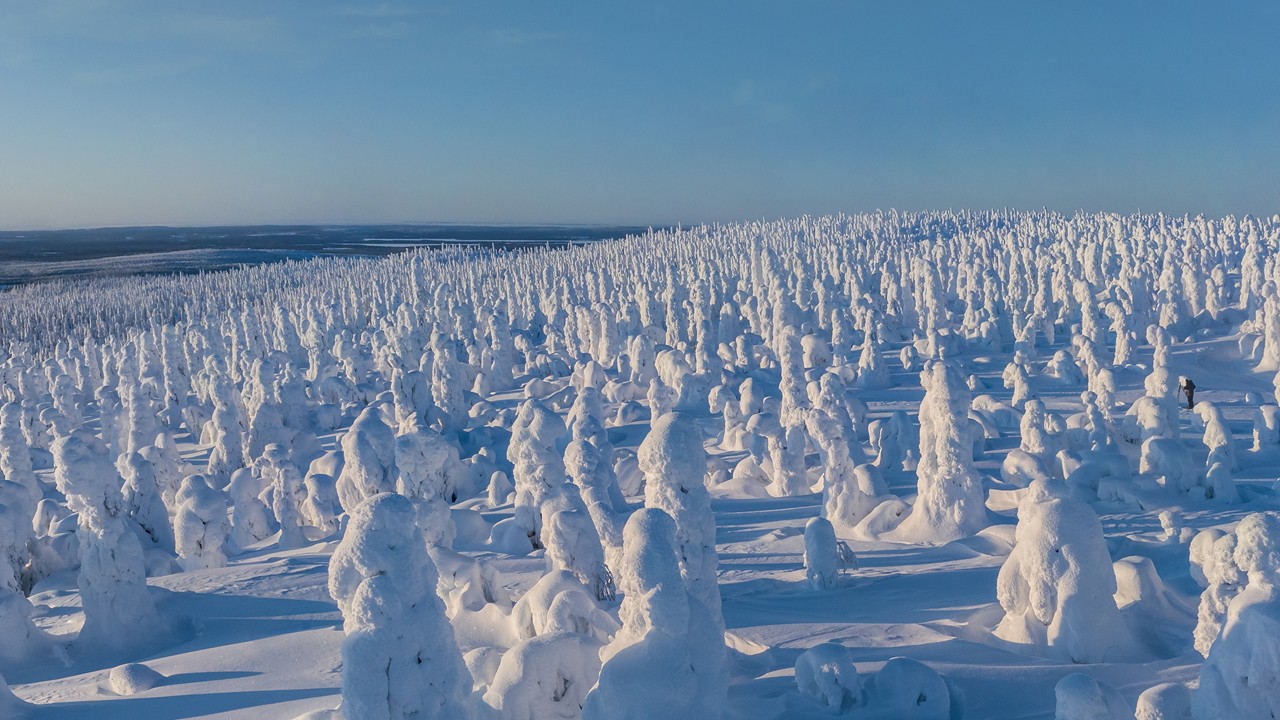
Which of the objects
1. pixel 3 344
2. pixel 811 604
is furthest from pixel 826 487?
pixel 3 344

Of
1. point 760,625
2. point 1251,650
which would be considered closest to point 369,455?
point 760,625

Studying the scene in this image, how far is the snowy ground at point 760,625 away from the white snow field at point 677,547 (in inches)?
2.0

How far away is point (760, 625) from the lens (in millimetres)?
9031

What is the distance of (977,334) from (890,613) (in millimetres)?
28023

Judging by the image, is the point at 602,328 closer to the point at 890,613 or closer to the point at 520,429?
the point at 520,429

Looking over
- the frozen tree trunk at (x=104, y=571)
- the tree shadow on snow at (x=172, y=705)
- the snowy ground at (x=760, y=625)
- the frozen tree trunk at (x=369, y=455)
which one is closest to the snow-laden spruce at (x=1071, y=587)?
the snowy ground at (x=760, y=625)

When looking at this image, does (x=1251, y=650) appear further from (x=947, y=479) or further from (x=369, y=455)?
(x=369, y=455)

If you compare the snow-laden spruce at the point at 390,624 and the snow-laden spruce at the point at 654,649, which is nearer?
the snow-laden spruce at the point at 390,624

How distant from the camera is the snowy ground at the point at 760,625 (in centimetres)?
743

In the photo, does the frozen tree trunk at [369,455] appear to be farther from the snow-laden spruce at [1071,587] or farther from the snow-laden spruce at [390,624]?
the snow-laden spruce at [1071,587]

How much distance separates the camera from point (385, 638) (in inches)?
213

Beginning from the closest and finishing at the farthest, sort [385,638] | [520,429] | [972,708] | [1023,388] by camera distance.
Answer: [385,638] → [972,708] → [520,429] → [1023,388]

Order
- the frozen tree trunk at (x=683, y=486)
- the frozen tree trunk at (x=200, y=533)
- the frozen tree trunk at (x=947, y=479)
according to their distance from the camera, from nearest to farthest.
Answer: the frozen tree trunk at (x=683, y=486) < the frozen tree trunk at (x=947, y=479) < the frozen tree trunk at (x=200, y=533)

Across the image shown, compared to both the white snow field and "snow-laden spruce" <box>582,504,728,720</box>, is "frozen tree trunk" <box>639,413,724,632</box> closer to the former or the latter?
the white snow field
